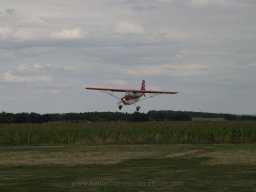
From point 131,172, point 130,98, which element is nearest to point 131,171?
point 131,172

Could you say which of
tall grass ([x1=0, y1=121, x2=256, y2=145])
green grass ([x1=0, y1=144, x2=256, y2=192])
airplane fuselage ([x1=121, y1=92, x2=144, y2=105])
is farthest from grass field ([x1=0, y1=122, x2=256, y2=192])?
airplane fuselage ([x1=121, y1=92, x2=144, y2=105])

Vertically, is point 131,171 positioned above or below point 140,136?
below

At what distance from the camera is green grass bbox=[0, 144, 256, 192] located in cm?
1585

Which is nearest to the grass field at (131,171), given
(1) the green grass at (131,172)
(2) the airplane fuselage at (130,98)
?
(1) the green grass at (131,172)

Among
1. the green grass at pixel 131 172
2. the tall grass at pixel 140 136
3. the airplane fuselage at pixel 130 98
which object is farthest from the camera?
the airplane fuselage at pixel 130 98

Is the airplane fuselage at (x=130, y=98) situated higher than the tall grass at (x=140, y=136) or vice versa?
the airplane fuselage at (x=130, y=98)

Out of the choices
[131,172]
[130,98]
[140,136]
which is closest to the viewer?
[131,172]

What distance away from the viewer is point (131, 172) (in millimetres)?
19500

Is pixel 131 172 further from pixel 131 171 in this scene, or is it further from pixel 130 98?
pixel 130 98

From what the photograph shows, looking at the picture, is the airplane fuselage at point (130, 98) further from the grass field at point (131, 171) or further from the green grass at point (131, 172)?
the green grass at point (131, 172)

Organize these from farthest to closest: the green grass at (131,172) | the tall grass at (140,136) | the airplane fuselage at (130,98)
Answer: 1. the airplane fuselage at (130,98)
2. the tall grass at (140,136)
3. the green grass at (131,172)

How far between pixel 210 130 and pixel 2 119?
6947 cm

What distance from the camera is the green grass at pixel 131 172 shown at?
1585cm

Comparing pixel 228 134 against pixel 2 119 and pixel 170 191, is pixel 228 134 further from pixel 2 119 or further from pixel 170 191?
pixel 2 119
